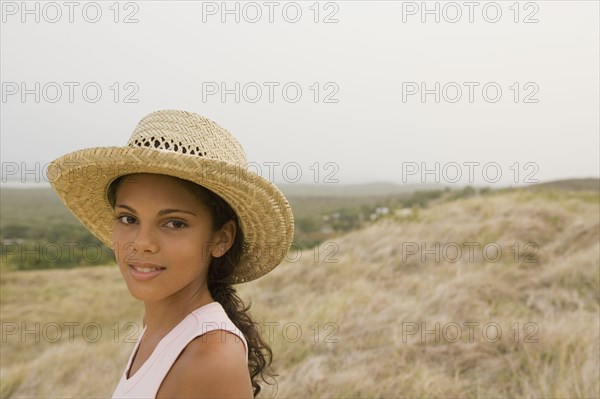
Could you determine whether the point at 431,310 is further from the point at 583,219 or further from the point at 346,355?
the point at 583,219

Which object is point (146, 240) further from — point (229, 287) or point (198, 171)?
point (229, 287)

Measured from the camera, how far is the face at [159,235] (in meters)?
1.45

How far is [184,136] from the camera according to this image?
4.98 feet

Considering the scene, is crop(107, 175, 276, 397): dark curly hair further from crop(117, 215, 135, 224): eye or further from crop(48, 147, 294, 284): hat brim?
crop(117, 215, 135, 224): eye

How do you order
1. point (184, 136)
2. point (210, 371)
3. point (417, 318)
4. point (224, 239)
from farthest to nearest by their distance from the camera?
point (417, 318), point (224, 239), point (184, 136), point (210, 371)

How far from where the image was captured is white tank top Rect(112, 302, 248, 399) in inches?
55.1

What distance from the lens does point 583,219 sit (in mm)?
7094

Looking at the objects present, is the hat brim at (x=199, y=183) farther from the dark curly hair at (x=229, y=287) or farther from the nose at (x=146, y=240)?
the nose at (x=146, y=240)

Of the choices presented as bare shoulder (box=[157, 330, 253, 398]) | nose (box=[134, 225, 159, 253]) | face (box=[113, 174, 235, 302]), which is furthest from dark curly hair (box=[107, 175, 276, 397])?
bare shoulder (box=[157, 330, 253, 398])

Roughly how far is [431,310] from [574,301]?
126cm

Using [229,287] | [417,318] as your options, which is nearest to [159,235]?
[229,287]

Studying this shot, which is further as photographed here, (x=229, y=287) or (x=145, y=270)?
(x=229, y=287)

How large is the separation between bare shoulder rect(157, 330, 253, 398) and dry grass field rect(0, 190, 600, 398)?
236 centimetres

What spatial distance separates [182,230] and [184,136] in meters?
0.27
